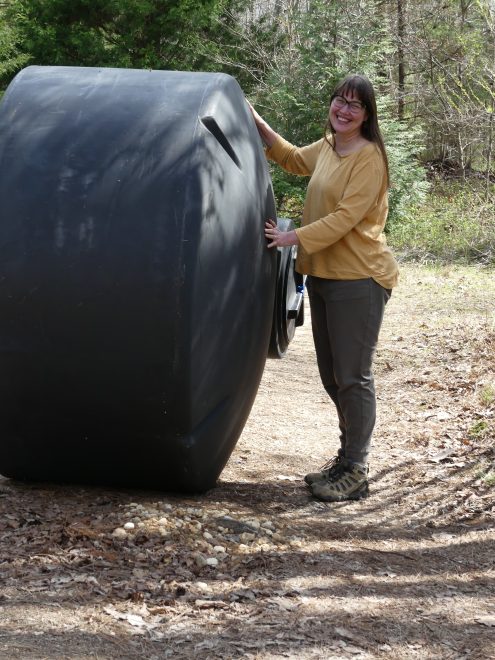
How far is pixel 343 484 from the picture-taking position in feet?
15.1

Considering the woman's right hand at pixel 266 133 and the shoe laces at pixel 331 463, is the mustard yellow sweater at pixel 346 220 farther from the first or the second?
the shoe laces at pixel 331 463

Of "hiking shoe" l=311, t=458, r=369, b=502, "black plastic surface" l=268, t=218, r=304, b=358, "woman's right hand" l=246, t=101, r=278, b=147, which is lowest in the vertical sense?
"hiking shoe" l=311, t=458, r=369, b=502

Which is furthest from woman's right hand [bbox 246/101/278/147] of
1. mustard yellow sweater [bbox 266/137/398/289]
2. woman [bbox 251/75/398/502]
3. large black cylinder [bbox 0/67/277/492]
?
large black cylinder [bbox 0/67/277/492]

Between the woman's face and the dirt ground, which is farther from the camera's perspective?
the woman's face

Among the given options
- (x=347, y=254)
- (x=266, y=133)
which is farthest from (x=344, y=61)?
(x=347, y=254)

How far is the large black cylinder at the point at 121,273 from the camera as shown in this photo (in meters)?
3.43

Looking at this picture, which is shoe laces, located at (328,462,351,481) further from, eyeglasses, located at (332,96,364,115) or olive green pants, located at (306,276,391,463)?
eyeglasses, located at (332,96,364,115)

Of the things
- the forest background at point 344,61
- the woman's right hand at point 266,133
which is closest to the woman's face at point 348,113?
the woman's right hand at point 266,133

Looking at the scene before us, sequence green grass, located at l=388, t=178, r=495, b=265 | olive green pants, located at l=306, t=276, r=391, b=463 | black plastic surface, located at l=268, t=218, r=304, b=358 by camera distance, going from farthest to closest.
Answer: green grass, located at l=388, t=178, r=495, b=265 < black plastic surface, located at l=268, t=218, r=304, b=358 < olive green pants, located at l=306, t=276, r=391, b=463

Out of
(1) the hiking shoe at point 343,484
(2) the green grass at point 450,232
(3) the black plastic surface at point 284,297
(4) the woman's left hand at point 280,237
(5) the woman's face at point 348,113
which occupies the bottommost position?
(1) the hiking shoe at point 343,484

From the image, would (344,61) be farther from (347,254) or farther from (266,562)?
(266,562)

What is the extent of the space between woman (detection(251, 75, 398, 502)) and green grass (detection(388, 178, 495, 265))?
8.98 metres

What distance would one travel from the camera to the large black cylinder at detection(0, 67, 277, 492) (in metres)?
3.43

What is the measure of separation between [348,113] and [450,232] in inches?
424
